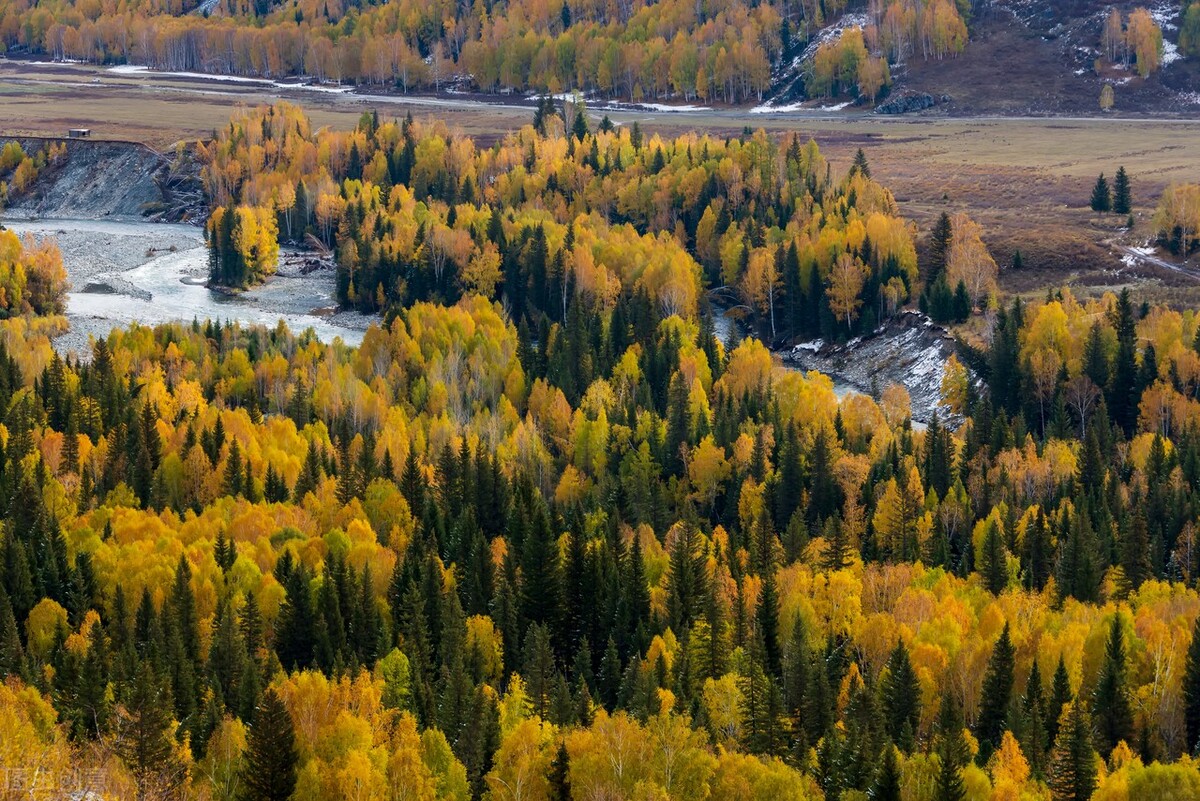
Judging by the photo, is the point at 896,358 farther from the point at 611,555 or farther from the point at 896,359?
the point at 611,555

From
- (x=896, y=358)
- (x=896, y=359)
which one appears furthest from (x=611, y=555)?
(x=896, y=358)

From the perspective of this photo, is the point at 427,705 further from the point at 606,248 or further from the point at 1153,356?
the point at 606,248

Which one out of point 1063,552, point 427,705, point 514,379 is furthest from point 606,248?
point 427,705

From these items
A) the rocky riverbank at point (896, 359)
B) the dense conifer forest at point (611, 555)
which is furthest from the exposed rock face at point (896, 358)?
the dense conifer forest at point (611, 555)

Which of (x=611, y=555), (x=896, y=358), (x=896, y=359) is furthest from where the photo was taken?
(x=896, y=358)

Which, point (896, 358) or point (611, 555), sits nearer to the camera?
point (611, 555)

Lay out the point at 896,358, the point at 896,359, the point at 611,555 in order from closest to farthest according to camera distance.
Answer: the point at 611,555
the point at 896,359
the point at 896,358
